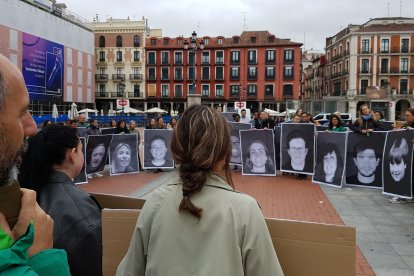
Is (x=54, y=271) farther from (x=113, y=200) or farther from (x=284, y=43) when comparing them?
(x=284, y=43)

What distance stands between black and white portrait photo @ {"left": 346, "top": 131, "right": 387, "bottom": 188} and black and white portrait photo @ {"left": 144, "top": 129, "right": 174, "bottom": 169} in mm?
5147

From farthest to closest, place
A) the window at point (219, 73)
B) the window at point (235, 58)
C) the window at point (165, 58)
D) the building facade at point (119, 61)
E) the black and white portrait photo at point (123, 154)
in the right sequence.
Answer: the window at point (165, 58)
the building facade at point (119, 61)
the window at point (219, 73)
the window at point (235, 58)
the black and white portrait photo at point (123, 154)

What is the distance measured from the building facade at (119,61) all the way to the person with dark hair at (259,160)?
178 feet

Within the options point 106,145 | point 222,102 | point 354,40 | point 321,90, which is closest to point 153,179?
point 106,145

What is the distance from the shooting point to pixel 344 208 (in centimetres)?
706

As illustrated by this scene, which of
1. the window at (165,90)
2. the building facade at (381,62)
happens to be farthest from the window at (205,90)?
the building facade at (381,62)

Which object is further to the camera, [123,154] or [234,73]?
[234,73]

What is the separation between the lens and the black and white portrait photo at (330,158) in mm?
Result: 8867

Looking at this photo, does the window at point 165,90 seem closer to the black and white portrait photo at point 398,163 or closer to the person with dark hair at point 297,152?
the person with dark hair at point 297,152

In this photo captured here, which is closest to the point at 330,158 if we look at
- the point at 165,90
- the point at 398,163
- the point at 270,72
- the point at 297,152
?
the point at 297,152

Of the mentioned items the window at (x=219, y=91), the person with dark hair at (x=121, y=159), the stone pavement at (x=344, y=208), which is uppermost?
the window at (x=219, y=91)

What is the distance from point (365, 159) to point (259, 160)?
9.99 feet

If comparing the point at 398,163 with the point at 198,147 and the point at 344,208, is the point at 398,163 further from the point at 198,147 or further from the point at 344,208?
the point at 198,147

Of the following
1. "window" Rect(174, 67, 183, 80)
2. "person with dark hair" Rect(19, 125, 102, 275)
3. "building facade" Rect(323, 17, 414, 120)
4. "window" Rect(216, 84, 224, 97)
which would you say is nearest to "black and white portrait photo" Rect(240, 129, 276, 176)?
"person with dark hair" Rect(19, 125, 102, 275)
